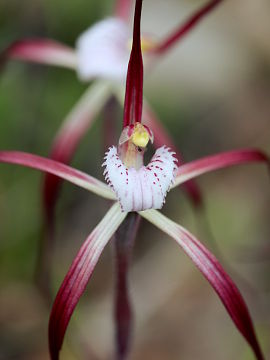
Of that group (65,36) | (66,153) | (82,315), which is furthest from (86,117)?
(65,36)

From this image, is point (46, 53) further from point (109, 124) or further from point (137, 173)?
point (137, 173)

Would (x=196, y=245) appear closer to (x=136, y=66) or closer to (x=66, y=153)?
(x=136, y=66)

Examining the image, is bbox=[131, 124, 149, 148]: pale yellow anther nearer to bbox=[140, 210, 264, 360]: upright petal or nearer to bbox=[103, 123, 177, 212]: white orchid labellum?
bbox=[103, 123, 177, 212]: white orchid labellum

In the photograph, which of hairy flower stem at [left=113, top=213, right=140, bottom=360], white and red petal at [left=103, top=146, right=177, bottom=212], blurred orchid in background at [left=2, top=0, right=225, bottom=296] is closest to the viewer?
white and red petal at [left=103, top=146, right=177, bottom=212]

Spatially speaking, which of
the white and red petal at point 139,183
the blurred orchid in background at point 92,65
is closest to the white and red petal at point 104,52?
the blurred orchid in background at point 92,65

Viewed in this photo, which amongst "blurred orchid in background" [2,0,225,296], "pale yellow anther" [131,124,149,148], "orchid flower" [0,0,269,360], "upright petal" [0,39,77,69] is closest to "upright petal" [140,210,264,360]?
"orchid flower" [0,0,269,360]

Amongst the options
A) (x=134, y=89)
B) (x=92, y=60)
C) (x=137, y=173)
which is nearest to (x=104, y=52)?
(x=92, y=60)
